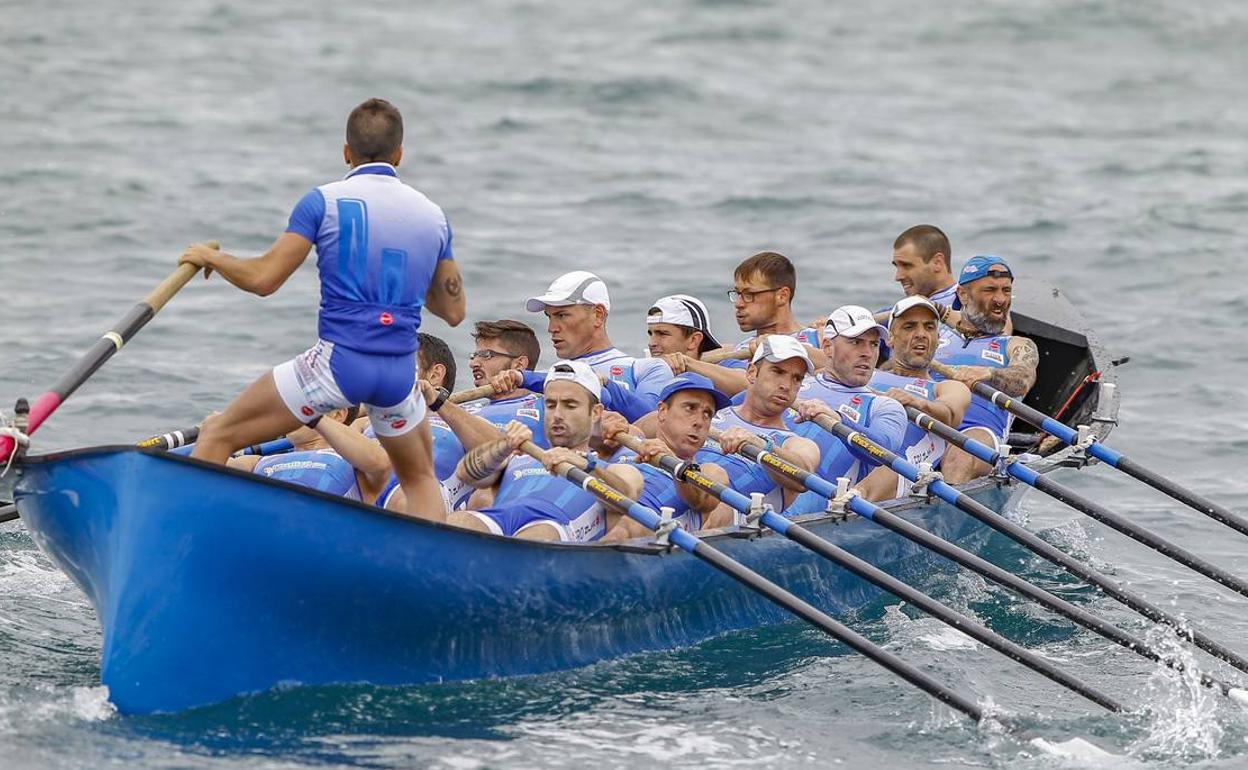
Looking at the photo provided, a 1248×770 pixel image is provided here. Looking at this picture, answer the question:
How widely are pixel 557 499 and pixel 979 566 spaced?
7.35 ft

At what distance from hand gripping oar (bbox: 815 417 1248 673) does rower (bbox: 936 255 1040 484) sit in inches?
49.7

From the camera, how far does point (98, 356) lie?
27.7ft

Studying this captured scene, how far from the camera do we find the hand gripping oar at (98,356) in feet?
26.8

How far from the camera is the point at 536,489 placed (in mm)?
9578

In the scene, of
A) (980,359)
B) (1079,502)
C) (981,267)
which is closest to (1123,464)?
(1079,502)

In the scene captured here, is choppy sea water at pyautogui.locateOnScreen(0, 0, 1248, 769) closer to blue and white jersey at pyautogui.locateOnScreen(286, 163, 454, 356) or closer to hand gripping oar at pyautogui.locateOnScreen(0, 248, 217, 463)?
hand gripping oar at pyautogui.locateOnScreen(0, 248, 217, 463)

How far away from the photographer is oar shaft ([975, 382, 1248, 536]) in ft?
35.6

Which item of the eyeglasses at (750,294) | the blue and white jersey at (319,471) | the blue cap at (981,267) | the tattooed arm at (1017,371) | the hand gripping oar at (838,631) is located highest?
the blue cap at (981,267)

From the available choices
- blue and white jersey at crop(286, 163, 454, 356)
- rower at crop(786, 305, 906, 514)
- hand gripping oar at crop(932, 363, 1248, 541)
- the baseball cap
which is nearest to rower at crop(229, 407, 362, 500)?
blue and white jersey at crop(286, 163, 454, 356)

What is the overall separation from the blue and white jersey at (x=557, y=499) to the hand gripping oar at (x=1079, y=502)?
240 centimetres

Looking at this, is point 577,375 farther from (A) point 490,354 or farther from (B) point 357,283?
(B) point 357,283

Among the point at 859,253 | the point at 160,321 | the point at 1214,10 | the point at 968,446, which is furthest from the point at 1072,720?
the point at 1214,10

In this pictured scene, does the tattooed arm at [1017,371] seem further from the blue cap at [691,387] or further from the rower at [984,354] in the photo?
the blue cap at [691,387]

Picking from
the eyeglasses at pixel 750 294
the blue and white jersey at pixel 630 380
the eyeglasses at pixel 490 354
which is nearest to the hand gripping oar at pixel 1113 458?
the eyeglasses at pixel 750 294
